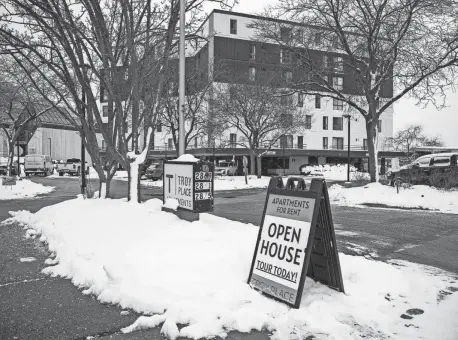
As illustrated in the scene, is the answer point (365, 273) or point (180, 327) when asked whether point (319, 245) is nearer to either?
point (365, 273)

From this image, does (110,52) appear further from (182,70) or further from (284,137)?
(284,137)

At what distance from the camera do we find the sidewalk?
3.46m

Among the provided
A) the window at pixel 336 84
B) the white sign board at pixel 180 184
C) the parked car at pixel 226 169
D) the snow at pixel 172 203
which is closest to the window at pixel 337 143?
the window at pixel 336 84

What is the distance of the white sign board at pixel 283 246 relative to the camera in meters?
4.01

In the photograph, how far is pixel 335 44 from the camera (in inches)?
776

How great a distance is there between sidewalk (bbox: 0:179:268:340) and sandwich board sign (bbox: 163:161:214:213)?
2.91 metres

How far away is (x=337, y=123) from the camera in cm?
5578

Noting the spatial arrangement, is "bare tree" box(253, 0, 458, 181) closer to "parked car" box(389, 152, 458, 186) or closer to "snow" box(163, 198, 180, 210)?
"parked car" box(389, 152, 458, 186)

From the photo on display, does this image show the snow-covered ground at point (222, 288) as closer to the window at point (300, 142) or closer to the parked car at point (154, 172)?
the parked car at point (154, 172)

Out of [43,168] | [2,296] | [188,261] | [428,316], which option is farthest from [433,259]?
[43,168]

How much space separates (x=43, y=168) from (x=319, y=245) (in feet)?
147

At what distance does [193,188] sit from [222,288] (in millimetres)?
3250

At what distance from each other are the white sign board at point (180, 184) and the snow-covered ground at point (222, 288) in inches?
24.1

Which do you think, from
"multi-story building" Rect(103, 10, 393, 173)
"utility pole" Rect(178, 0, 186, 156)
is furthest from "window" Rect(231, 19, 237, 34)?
"utility pole" Rect(178, 0, 186, 156)
